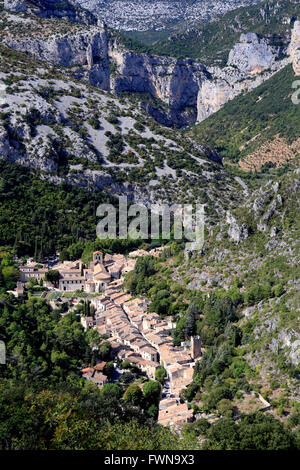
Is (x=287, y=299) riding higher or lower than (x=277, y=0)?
lower

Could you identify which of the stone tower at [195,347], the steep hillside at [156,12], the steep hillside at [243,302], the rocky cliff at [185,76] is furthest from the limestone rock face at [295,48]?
the stone tower at [195,347]

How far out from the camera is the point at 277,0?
136 metres

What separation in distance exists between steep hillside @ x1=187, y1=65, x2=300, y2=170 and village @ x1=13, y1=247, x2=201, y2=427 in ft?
163

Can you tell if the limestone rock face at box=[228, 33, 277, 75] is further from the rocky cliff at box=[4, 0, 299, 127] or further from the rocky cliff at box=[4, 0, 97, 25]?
the rocky cliff at box=[4, 0, 97, 25]

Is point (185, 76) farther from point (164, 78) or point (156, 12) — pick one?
point (156, 12)

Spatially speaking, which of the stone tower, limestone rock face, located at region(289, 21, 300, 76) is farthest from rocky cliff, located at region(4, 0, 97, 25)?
the stone tower

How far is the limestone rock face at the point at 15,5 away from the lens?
314 ft

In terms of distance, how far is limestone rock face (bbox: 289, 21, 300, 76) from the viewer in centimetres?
10944

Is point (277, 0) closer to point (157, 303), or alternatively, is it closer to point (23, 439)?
point (157, 303)

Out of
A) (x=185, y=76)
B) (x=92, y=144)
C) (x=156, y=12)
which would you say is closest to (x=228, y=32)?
(x=185, y=76)

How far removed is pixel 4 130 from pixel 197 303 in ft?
115

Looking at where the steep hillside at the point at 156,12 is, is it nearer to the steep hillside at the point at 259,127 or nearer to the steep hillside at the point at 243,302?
the steep hillside at the point at 259,127

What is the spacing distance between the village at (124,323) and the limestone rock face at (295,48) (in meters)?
73.5
